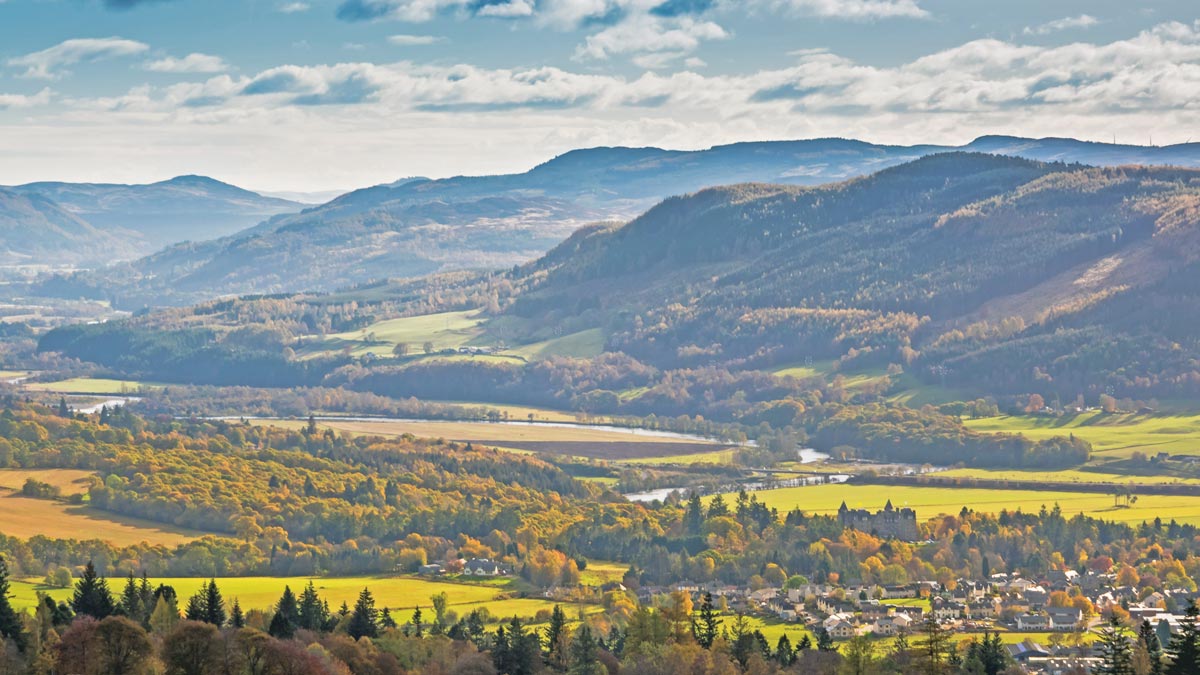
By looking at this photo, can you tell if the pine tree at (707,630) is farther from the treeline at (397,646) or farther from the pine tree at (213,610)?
the pine tree at (213,610)

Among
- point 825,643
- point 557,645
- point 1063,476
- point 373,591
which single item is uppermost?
point 1063,476

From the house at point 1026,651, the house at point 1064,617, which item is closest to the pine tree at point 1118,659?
the house at point 1026,651

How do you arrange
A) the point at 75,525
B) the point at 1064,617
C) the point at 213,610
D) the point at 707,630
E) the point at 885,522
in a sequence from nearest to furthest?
the point at 213,610, the point at 707,630, the point at 1064,617, the point at 885,522, the point at 75,525

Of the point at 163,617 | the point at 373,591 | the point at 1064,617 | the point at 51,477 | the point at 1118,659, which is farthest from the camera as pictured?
the point at 51,477

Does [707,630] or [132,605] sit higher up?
[132,605]

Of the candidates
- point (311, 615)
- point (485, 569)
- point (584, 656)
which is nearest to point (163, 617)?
point (311, 615)

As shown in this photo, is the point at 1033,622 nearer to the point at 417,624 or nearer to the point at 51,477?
the point at 417,624

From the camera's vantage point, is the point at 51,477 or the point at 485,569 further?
the point at 51,477

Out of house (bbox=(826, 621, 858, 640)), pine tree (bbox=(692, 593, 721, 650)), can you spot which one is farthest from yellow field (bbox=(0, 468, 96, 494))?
pine tree (bbox=(692, 593, 721, 650))
